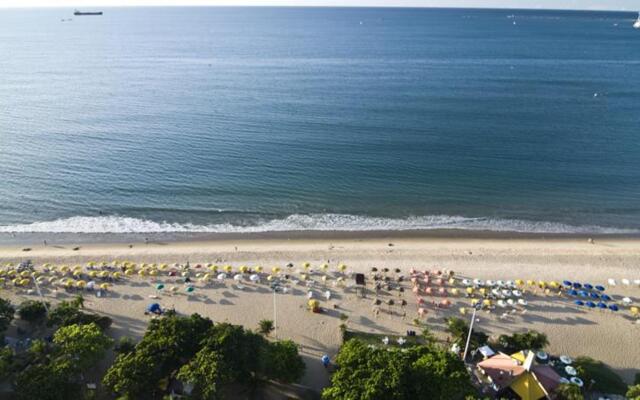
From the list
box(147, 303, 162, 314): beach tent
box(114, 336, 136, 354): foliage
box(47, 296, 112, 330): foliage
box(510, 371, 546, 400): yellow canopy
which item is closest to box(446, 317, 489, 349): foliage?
box(510, 371, 546, 400): yellow canopy

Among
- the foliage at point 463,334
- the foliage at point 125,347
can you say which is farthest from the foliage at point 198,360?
the foliage at point 463,334

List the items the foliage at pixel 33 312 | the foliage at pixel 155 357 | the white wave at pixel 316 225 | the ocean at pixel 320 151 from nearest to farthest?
the foliage at pixel 155 357 → the foliage at pixel 33 312 → the white wave at pixel 316 225 → the ocean at pixel 320 151

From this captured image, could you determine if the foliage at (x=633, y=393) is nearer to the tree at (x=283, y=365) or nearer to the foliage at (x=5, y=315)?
the tree at (x=283, y=365)

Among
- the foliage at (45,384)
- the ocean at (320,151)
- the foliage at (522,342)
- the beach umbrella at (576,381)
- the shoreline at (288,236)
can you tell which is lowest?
the foliage at (45,384)

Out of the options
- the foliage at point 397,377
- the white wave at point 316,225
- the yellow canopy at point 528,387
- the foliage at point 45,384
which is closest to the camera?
the foliage at point 397,377

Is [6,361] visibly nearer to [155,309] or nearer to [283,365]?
[155,309]

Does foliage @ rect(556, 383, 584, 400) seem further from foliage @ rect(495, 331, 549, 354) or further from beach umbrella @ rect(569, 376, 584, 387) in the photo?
foliage @ rect(495, 331, 549, 354)

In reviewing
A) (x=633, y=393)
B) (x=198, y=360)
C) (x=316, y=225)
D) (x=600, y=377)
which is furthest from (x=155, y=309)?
(x=633, y=393)
